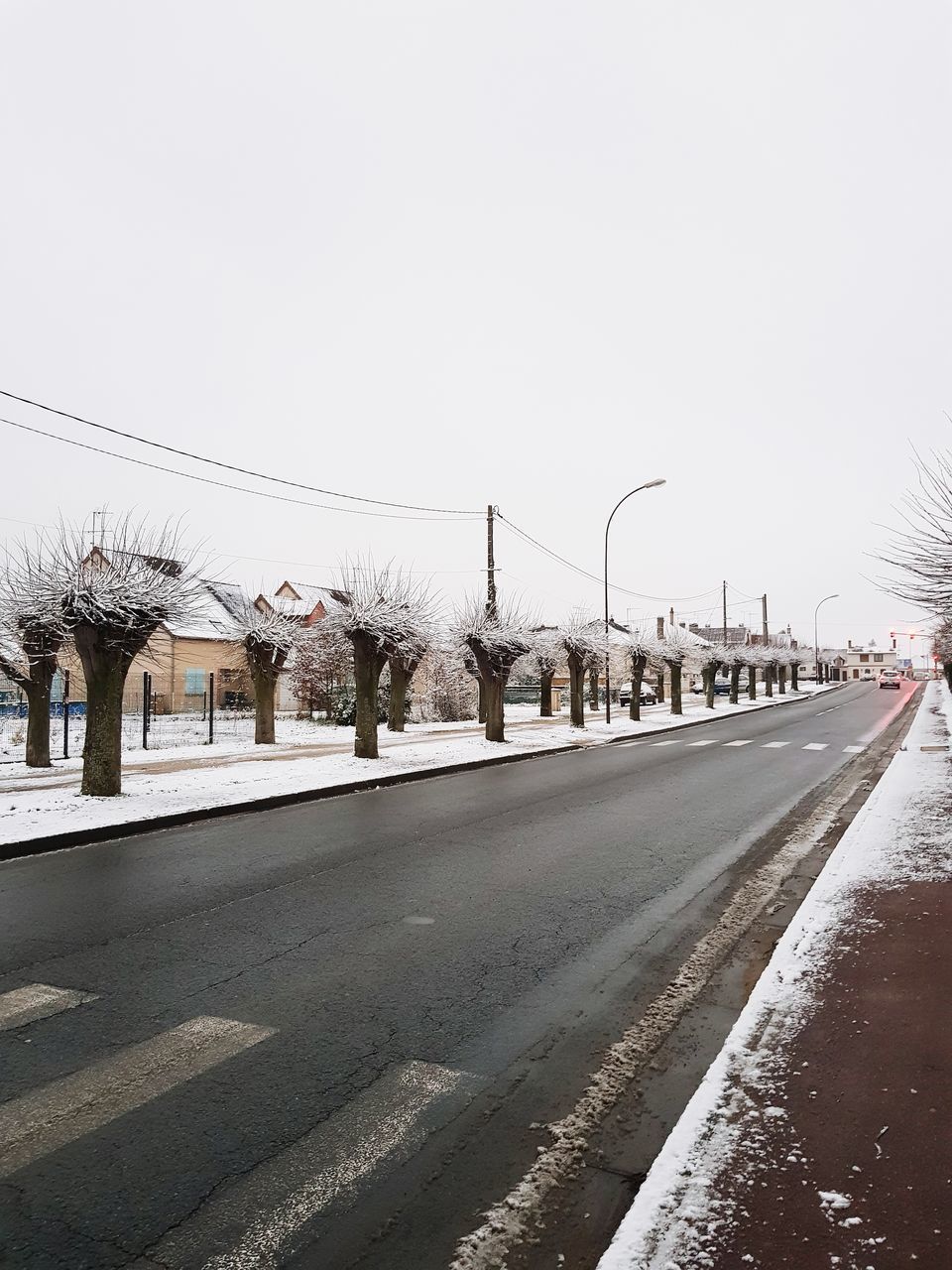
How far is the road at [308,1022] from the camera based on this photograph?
2.89 m

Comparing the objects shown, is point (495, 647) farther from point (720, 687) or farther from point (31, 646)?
point (720, 687)

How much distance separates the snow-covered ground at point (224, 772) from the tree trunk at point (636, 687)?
611 cm

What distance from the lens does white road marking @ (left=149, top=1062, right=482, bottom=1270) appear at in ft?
8.82

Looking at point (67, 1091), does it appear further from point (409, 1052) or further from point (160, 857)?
point (160, 857)

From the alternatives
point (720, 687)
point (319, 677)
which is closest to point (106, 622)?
point (319, 677)

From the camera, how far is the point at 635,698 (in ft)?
114

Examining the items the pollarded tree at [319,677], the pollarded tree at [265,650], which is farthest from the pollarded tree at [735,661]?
the pollarded tree at [265,650]

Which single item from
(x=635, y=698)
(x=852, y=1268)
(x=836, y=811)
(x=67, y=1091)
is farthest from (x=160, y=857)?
(x=635, y=698)

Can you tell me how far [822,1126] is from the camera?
3.23 m

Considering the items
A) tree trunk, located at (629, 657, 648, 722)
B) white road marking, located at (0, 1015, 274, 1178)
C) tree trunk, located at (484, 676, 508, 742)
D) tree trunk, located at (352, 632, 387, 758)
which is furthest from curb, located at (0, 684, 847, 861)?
tree trunk, located at (629, 657, 648, 722)

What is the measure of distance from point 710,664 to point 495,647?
28562 millimetres

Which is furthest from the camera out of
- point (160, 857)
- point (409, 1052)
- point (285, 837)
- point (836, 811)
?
point (836, 811)

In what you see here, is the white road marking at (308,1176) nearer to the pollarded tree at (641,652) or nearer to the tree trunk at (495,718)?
the tree trunk at (495,718)

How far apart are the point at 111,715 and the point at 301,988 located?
9045 millimetres
